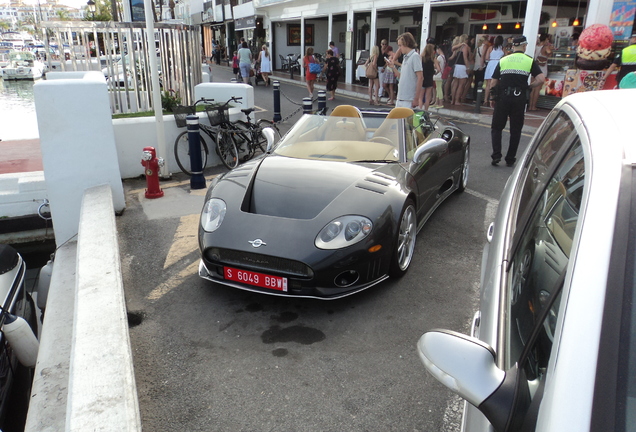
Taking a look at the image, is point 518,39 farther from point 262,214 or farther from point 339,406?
point 339,406

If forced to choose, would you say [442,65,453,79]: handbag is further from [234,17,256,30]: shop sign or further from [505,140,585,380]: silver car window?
[234,17,256,30]: shop sign

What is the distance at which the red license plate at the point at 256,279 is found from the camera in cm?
332

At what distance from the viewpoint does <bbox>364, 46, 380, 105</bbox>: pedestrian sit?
14.1 meters

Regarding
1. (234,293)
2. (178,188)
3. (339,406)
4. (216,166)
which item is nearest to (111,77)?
(216,166)

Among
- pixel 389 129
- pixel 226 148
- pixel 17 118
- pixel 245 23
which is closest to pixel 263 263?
pixel 389 129

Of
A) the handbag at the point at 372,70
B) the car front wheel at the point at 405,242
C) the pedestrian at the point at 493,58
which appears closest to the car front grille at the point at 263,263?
the car front wheel at the point at 405,242

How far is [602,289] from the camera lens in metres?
1.11

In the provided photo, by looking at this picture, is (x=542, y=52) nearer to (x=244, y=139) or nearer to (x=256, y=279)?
(x=244, y=139)

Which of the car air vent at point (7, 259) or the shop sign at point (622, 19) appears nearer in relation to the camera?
the car air vent at point (7, 259)

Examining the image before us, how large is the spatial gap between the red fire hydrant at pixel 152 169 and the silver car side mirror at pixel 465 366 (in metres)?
5.10

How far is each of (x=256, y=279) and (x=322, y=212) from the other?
0.66 m

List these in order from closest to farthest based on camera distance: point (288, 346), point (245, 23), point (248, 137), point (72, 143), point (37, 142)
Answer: point (288, 346)
point (72, 143)
point (248, 137)
point (37, 142)
point (245, 23)

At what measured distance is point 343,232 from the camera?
3381 mm

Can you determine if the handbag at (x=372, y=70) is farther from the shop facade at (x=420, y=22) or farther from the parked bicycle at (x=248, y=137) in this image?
the parked bicycle at (x=248, y=137)
